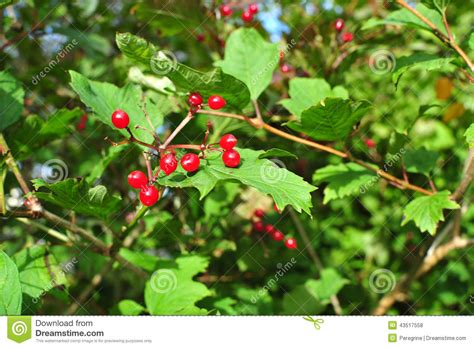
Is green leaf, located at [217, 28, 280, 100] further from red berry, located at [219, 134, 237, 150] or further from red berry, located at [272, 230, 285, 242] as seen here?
red berry, located at [272, 230, 285, 242]

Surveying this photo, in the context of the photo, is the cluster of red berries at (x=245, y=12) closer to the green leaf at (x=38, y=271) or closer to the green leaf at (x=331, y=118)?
the green leaf at (x=331, y=118)

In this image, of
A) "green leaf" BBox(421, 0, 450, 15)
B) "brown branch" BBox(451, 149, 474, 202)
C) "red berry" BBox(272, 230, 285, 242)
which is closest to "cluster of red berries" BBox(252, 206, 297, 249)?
"red berry" BBox(272, 230, 285, 242)

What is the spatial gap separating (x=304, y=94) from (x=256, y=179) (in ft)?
1.81

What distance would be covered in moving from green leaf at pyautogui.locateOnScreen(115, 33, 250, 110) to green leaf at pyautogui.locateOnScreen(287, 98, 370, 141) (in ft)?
0.66

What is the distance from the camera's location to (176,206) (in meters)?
2.11

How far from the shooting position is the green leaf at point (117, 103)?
139cm

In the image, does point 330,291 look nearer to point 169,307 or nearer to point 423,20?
point 169,307

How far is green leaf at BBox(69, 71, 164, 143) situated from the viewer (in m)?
1.39

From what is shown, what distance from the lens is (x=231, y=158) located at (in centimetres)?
122

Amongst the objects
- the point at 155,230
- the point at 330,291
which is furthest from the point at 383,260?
the point at 155,230

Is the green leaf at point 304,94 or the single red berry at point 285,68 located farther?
the single red berry at point 285,68

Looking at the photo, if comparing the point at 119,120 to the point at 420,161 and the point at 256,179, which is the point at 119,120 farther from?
the point at 420,161

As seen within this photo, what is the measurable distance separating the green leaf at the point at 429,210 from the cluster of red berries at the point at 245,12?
3.21 feet
